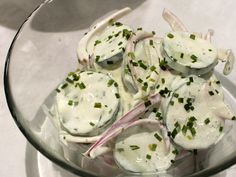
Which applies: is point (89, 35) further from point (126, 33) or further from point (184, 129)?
point (184, 129)

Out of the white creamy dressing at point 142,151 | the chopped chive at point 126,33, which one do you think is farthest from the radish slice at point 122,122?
the chopped chive at point 126,33

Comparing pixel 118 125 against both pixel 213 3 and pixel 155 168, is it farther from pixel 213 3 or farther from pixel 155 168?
pixel 213 3

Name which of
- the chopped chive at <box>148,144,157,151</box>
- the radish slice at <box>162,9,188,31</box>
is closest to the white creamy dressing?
the chopped chive at <box>148,144,157,151</box>

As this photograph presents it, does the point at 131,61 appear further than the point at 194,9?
No

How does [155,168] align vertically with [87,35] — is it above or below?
below

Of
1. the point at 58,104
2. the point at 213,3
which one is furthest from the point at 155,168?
the point at 213,3

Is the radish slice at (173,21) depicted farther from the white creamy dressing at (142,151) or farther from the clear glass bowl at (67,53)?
the white creamy dressing at (142,151)
